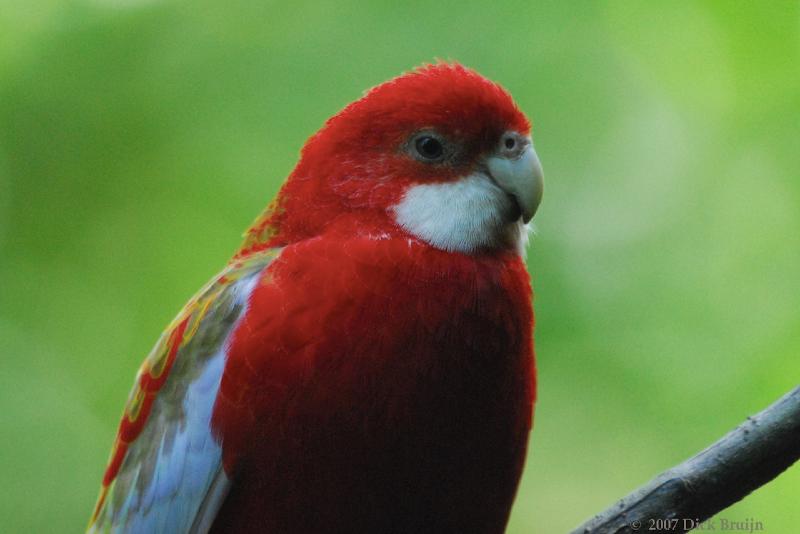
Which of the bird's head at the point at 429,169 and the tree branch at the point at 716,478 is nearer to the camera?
the tree branch at the point at 716,478

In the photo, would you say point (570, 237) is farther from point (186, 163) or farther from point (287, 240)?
point (287, 240)

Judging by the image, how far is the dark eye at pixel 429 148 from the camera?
3447 mm

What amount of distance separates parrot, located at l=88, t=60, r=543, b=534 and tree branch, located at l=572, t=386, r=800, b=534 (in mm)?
445

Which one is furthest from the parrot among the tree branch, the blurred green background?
the blurred green background

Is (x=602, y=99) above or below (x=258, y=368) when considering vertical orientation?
above

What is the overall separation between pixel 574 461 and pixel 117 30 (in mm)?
3678

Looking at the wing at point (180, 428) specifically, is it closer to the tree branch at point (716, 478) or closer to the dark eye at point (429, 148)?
the dark eye at point (429, 148)

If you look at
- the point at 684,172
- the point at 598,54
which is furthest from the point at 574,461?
the point at 598,54

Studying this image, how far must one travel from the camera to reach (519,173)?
3426mm

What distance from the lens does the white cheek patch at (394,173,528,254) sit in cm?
332

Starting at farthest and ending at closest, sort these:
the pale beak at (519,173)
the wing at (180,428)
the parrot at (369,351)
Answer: the pale beak at (519,173) → the wing at (180,428) → the parrot at (369,351)

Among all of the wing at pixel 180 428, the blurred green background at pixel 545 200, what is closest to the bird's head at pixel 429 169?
the wing at pixel 180 428

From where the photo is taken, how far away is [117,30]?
5.73m

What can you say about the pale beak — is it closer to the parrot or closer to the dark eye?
the parrot
